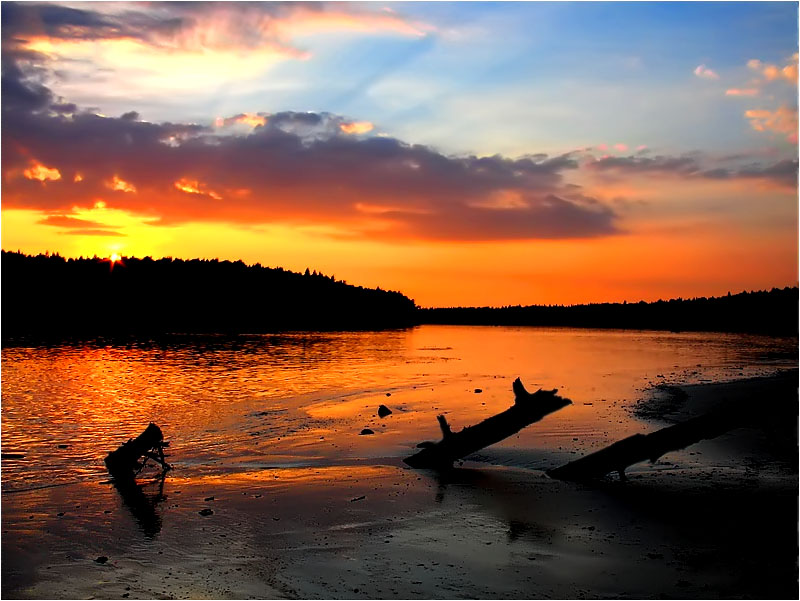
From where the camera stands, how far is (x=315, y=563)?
1103 cm

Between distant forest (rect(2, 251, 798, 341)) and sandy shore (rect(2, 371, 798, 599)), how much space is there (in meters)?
95.6

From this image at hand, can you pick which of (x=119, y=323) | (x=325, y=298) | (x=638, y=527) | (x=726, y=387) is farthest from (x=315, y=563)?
(x=325, y=298)

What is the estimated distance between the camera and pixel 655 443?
15.1m

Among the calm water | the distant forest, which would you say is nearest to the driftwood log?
the calm water

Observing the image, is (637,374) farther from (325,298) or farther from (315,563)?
(325,298)

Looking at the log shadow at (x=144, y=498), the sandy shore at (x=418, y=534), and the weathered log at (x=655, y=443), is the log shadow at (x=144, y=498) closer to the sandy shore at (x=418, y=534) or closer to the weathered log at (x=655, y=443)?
the sandy shore at (x=418, y=534)

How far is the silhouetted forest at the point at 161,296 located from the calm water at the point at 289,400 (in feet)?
214

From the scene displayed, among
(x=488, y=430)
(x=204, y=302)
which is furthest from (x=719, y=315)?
(x=488, y=430)

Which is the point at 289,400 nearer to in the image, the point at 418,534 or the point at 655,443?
the point at 655,443

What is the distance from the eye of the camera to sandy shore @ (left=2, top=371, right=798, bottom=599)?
1013 centimetres

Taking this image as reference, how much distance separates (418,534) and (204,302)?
145075mm

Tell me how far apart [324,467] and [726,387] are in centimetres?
2177

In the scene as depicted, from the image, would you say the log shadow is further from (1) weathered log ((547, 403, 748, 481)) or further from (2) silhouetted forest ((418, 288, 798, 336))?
(2) silhouetted forest ((418, 288, 798, 336))

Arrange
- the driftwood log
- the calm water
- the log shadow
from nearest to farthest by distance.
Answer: the log shadow, the driftwood log, the calm water
